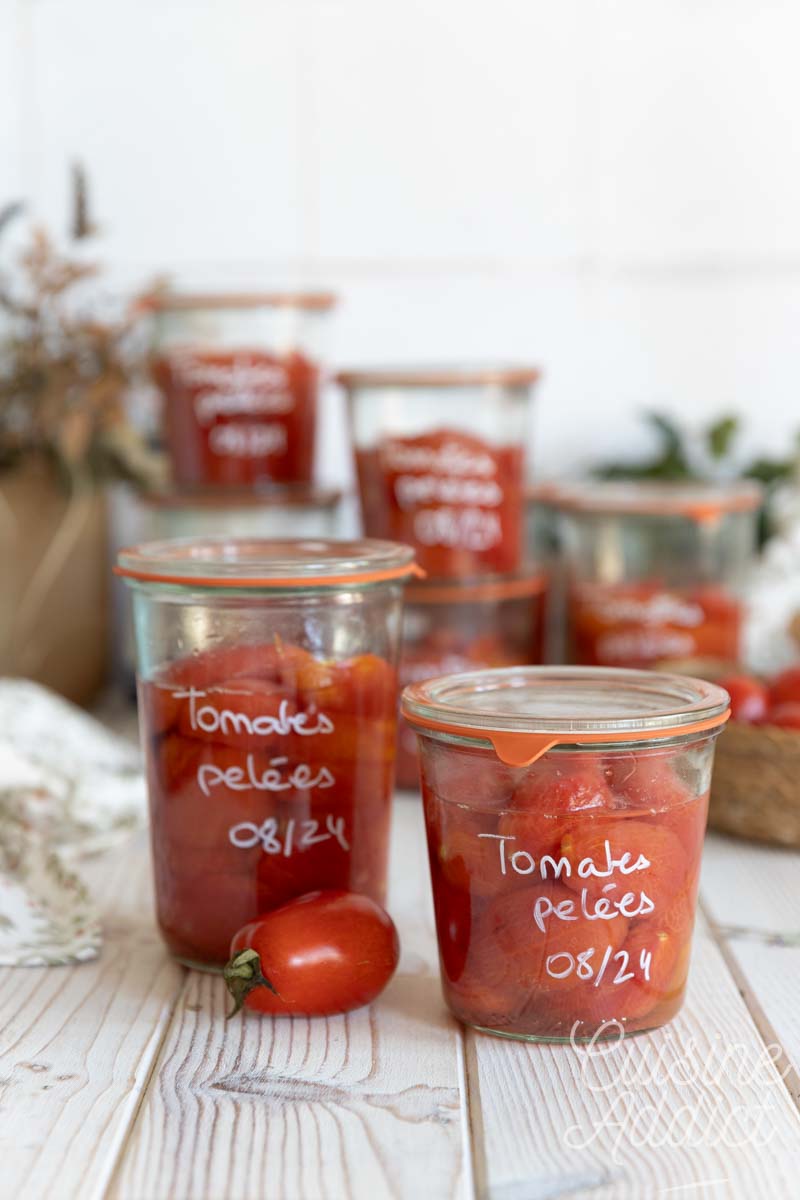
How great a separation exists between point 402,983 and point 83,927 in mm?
248

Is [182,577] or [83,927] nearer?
[182,577]

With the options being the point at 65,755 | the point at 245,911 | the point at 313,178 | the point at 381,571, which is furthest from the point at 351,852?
the point at 313,178

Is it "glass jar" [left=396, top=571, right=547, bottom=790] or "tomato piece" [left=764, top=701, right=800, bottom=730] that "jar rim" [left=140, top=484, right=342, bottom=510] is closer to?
"glass jar" [left=396, top=571, right=547, bottom=790]

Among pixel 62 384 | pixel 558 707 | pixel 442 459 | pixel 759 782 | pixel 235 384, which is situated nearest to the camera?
pixel 558 707

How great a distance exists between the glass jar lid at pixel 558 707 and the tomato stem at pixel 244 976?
0.55 feet

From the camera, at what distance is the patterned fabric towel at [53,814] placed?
3.23 feet

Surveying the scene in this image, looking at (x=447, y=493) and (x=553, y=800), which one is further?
(x=447, y=493)

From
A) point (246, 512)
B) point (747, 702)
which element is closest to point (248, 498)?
point (246, 512)

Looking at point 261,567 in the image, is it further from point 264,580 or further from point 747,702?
point 747,702

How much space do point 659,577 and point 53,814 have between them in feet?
2.14

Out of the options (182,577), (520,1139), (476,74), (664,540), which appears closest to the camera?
(520,1139)

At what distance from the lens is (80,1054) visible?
808 mm

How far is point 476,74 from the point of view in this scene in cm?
176

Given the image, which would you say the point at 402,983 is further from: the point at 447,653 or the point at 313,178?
the point at 313,178
